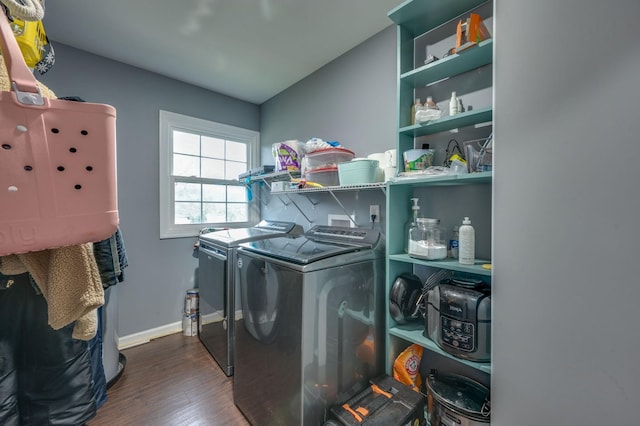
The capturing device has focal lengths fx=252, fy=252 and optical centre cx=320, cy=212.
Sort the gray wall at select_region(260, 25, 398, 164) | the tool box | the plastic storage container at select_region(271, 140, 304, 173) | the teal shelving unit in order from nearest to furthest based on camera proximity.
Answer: the tool box → the teal shelving unit → the gray wall at select_region(260, 25, 398, 164) → the plastic storage container at select_region(271, 140, 304, 173)

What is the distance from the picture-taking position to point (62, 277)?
1.99 feet

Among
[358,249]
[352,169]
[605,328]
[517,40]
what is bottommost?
[605,328]

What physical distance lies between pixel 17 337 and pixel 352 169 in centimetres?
171

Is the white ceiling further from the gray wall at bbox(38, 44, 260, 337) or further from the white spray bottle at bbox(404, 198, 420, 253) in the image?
the white spray bottle at bbox(404, 198, 420, 253)

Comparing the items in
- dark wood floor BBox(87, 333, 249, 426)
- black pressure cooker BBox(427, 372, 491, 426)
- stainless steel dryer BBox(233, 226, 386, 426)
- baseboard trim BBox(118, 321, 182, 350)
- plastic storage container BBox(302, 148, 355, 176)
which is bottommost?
dark wood floor BBox(87, 333, 249, 426)

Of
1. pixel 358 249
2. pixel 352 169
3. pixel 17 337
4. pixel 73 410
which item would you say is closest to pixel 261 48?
pixel 352 169

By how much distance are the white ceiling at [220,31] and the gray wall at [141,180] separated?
175mm

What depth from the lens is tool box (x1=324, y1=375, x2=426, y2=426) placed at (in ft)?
3.80

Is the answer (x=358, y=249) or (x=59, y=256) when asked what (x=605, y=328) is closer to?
(x=358, y=249)

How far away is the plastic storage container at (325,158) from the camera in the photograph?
1929mm

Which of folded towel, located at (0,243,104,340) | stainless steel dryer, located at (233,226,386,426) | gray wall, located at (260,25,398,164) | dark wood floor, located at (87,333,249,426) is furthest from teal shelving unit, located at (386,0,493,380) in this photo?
folded towel, located at (0,243,104,340)

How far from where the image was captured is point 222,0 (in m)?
1.64

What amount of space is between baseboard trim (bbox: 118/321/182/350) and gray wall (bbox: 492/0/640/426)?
2.88m

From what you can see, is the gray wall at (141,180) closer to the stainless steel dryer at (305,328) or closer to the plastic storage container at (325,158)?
the stainless steel dryer at (305,328)
